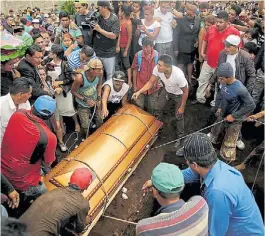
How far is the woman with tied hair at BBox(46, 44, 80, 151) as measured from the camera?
213 inches

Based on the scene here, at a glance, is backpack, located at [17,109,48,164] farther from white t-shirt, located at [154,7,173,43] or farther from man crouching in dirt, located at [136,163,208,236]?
white t-shirt, located at [154,7,173,43]

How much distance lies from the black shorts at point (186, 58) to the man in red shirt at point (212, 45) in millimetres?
502

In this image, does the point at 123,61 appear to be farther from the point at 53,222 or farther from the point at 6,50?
the point at 53,222

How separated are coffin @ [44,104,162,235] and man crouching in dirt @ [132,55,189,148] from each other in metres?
0.38

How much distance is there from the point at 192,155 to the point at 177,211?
2.30ft

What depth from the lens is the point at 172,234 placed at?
240 cm

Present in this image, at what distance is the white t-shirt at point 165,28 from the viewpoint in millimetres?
6973

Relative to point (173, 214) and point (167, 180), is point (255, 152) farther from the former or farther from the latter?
point (173, 214)

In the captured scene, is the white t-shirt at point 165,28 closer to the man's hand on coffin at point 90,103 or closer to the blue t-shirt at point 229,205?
the man's hand on coffin at point 90,103

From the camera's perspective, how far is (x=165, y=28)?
702 cm

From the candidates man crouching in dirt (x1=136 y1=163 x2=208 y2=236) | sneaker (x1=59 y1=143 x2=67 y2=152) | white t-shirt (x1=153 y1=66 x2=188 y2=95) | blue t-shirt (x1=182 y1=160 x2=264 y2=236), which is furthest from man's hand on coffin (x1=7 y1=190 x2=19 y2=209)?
white t-shirt (x1=153 y1=66 x2=188 y2=95)

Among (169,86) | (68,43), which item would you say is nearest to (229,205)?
(169,86)

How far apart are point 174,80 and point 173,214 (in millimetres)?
3320

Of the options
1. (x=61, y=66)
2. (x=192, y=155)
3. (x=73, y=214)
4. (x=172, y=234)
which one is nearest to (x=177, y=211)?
(x=172, y=234)
